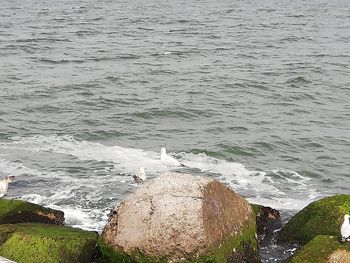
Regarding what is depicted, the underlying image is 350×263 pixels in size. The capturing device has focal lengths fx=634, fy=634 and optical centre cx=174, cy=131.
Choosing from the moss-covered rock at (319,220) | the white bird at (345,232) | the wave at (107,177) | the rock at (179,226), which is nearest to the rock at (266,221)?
the moss-covered rock at (319,220)

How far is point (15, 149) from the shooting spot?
1992 cm

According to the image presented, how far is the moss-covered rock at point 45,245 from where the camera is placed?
10.6 metres

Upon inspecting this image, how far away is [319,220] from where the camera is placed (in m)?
12.1

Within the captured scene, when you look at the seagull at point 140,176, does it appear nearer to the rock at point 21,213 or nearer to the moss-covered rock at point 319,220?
the rock at point 21,213

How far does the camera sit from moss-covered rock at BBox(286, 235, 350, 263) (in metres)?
10.3

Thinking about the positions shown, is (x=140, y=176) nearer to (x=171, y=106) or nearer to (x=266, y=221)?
(x=266, y=221)

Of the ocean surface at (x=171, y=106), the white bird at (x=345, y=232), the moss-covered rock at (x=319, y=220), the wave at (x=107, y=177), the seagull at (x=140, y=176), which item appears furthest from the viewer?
the ocean surface at (x=171, y=106)

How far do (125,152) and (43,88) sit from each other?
29.7 ft

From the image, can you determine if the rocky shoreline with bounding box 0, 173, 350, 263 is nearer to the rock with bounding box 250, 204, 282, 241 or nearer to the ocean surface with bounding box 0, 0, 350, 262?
the rock with bounding box 250, 204, 282, 241

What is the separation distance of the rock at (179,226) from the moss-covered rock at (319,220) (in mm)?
1461

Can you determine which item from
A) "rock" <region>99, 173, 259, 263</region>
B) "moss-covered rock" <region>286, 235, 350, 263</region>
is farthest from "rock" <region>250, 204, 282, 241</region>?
"moss-covered rock" <region>286, 235, 350, 263</region>

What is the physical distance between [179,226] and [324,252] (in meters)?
2.43

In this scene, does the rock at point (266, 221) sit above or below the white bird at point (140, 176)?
above

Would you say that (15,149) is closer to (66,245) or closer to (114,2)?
(66,245)
